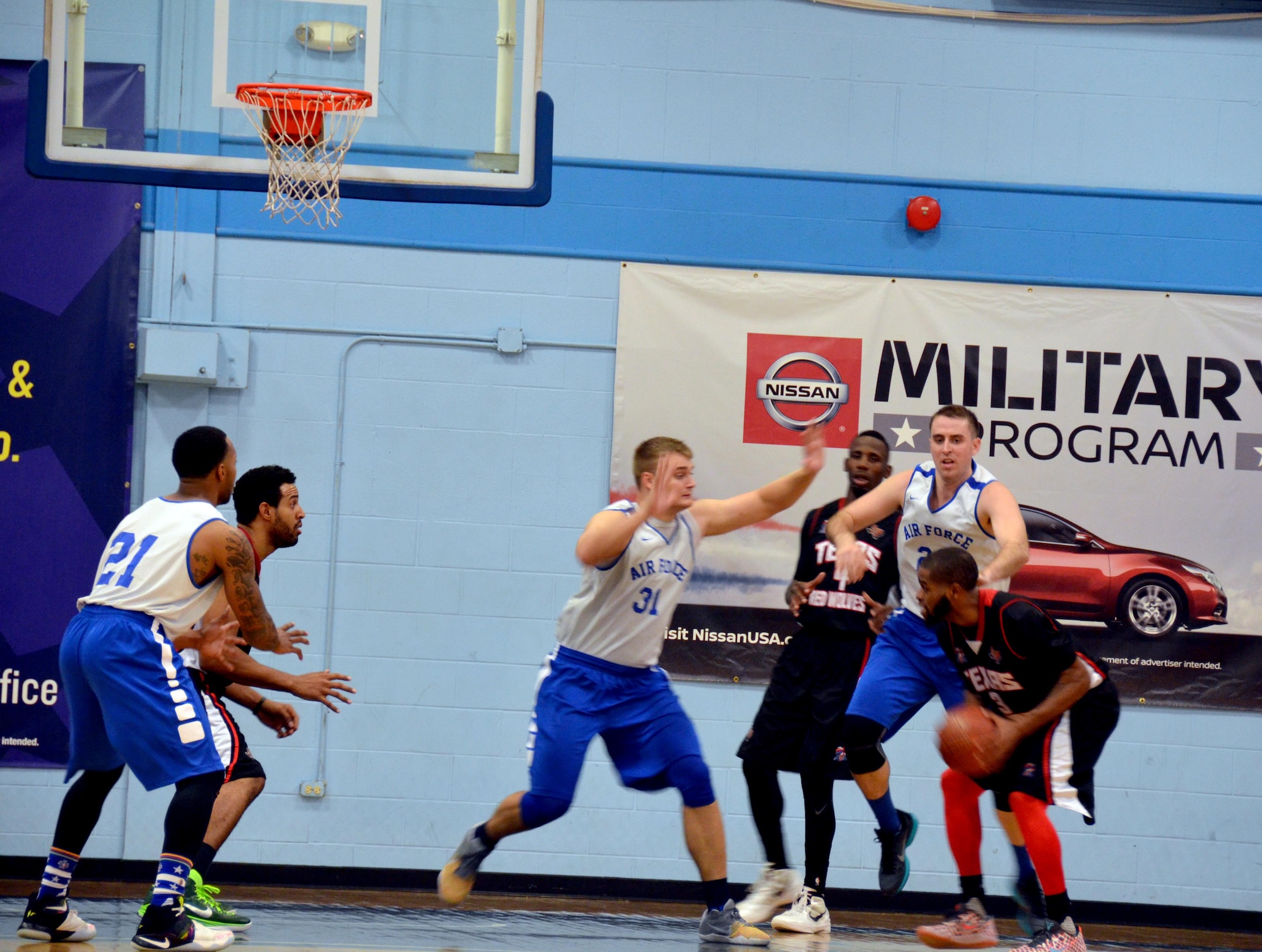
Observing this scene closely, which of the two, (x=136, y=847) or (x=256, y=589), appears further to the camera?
(x=136, y=847)


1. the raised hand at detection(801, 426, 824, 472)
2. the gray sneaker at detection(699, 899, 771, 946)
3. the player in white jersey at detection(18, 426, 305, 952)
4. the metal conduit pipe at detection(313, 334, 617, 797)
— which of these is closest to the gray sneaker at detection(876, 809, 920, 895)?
the gray sneaker at detection(699, 899, 771, 946)

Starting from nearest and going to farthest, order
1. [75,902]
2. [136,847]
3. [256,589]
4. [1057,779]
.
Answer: [256,589] → [1057,779] → [75,902] → [136,847]

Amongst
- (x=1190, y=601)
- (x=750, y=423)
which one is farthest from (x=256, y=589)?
(x=1190, y=601)

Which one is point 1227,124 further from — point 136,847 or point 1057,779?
point 136,847

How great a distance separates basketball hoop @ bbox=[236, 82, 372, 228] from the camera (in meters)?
5.71

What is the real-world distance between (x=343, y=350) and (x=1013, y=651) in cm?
410

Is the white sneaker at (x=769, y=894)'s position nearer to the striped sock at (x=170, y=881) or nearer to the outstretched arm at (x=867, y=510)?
the outstretched arm at (x=867, y=510)

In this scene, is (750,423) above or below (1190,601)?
above

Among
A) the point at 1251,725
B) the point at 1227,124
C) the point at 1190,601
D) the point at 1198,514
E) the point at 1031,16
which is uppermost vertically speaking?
the point at 1031,16

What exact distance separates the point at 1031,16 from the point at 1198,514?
2996 millimetres

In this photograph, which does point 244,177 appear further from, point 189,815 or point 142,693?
point 189,815

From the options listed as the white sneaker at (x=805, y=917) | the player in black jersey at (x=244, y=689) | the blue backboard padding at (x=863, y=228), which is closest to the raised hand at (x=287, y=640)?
the player in black jersey at (x=244, y=689)

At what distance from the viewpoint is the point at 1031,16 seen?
758 centimetres

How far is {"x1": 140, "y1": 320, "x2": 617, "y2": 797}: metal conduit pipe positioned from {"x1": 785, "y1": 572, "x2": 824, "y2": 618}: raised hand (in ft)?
6.76
